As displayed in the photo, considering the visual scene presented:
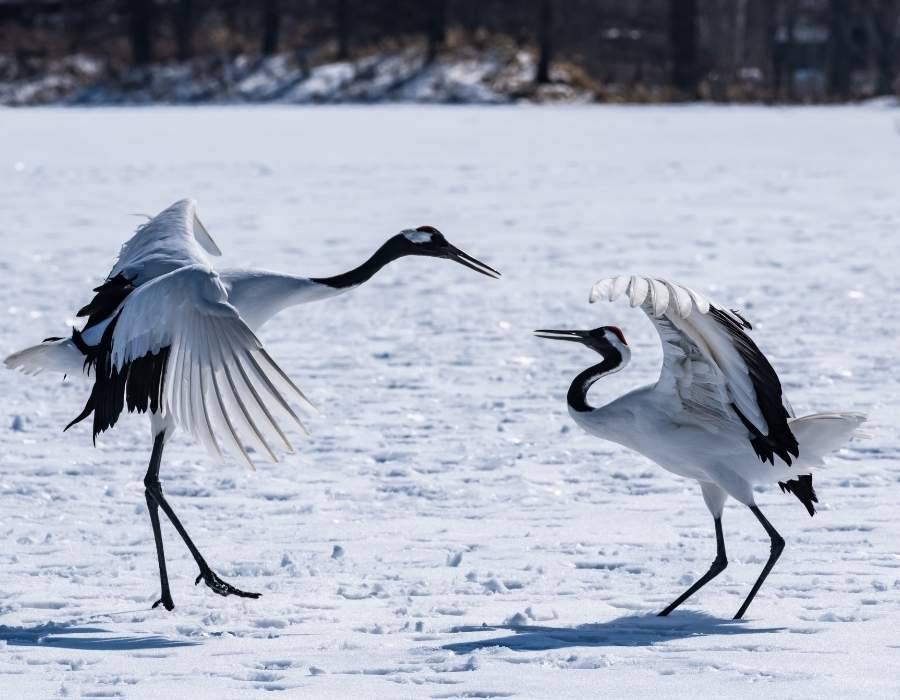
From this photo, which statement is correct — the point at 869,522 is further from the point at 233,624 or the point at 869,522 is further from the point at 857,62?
the point at 857,62

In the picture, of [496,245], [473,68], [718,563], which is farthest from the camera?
[473,68]

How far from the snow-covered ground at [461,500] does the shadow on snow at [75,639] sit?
0.04ft

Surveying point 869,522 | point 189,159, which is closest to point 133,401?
point 869,522

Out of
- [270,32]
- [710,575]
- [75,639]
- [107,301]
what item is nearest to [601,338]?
[710,575]

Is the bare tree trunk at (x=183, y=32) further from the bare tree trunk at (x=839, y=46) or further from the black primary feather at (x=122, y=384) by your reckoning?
the black primary feather at (x=122, y=384)

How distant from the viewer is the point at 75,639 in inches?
169

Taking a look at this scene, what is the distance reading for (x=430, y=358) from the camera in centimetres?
867

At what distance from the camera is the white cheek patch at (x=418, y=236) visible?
5684 mm

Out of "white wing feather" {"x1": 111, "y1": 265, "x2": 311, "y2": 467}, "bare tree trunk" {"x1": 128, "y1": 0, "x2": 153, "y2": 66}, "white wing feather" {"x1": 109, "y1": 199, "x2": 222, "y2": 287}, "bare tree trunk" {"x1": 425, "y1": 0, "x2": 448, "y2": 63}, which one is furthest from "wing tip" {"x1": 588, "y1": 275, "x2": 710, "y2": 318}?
"bare tree trunk" {"x1": 128, "y1": 0, "x2": 153, "y2": 66}

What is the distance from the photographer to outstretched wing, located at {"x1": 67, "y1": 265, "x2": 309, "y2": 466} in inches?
177

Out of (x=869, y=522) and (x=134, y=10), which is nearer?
(x=869, y=522)

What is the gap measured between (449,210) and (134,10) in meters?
23.3

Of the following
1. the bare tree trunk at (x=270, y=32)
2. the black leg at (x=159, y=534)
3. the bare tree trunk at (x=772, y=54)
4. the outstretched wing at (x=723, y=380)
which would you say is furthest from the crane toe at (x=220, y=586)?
the bare tree trunk at (x=270, y=32)

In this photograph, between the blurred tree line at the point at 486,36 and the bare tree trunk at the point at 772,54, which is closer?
the bare tree trunk at the point at 772,54
